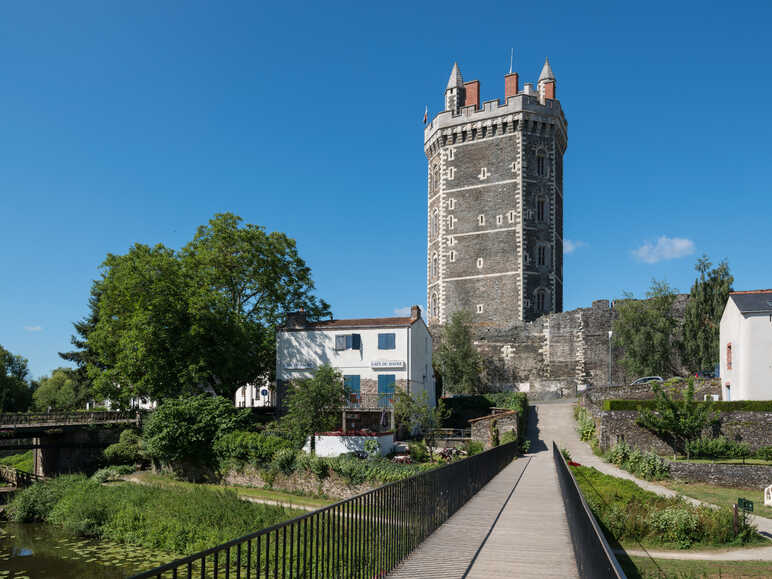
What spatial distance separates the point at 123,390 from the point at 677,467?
29267 millimetres

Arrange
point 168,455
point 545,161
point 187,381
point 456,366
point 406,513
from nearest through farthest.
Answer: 1. point 406,513
2. point 168,455
3. point 187,381
4. point 456,366
5. point 545,161

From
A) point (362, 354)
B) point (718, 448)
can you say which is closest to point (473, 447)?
point (362, 354)

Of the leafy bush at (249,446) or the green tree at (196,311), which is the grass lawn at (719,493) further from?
the green tree at (196,311)

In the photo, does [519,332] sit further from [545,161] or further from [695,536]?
[695,536]

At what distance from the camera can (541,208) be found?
5950 cm

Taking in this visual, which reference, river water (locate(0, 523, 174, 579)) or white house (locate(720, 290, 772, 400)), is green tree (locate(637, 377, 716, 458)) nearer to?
white house (locate(720, 290, 772, 400))

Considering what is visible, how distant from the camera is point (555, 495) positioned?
15.6m

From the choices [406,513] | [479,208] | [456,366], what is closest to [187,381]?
[456,366]

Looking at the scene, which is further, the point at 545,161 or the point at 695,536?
the point at 545,161

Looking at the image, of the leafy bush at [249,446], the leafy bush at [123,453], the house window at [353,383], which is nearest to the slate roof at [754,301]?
the house window at [353,383]

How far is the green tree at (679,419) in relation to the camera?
91.3ft

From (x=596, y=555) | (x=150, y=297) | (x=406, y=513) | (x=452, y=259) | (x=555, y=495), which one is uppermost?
(x=452, y=259)

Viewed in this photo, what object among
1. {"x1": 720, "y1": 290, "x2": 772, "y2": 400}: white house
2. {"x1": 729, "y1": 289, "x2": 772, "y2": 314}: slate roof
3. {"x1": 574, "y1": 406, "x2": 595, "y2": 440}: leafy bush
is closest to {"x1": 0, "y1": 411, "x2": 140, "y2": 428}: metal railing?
{"x1": 574, "y1": 406, "x2": 595, "y2": 440}: leafy bush

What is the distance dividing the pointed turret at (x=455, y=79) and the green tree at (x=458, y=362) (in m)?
27.7
